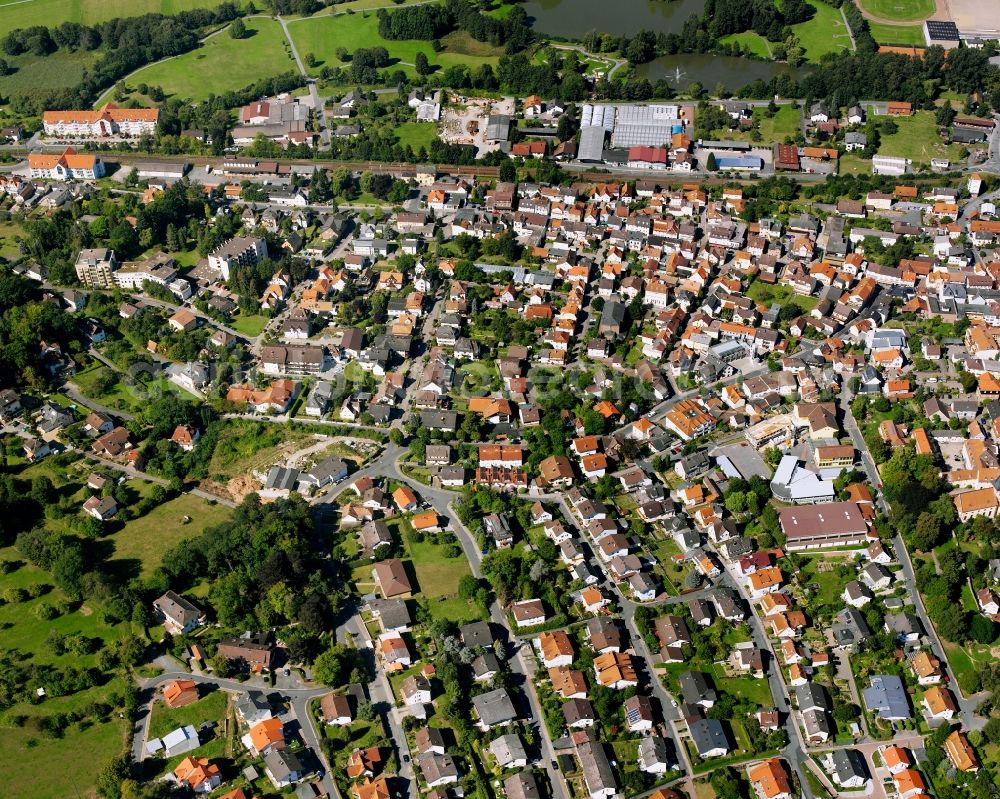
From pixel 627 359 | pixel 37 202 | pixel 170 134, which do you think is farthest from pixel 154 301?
pixel 627 359

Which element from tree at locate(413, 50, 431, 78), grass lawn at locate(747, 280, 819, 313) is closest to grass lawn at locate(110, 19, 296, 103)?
tree at locate(413, 50, 431, 78)

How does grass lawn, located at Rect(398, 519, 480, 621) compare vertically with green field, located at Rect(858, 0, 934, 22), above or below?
below

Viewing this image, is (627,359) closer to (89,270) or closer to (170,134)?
(89,270)

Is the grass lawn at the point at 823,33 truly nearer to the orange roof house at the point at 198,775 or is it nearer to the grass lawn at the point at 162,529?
the grass lawn at the point at 162,529

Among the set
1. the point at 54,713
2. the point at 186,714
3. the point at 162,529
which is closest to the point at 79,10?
the point at 162,529

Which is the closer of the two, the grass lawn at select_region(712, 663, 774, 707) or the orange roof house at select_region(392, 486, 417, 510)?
the grass lawn at select_region(712, 663, 774, 707)

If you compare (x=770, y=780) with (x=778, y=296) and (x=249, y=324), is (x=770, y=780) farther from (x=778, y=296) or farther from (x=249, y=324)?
(x=249, y=324)

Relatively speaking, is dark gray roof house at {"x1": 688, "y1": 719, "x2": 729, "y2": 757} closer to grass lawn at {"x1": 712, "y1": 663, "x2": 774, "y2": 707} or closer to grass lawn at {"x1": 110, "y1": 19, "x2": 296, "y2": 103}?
grass lawn at {"x1": 712, "y1": 663, "x2": 774, "y2": 707}
